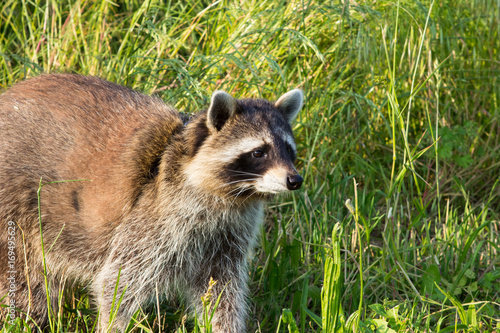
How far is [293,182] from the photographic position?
11.3 feet

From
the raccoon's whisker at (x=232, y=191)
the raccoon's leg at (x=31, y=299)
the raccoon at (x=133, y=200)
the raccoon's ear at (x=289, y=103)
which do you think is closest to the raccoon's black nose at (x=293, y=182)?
the raccoon at (x=133, y=200)

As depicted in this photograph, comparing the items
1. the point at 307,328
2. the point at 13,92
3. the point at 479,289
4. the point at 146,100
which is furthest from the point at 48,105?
the point at 479,289

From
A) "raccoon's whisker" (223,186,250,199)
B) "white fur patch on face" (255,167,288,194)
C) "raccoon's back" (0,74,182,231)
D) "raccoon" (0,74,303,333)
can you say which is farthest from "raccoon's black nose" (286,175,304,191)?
"raccoon's back" (0,74,182,231)

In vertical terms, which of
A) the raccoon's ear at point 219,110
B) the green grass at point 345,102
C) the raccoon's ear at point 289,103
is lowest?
the green grass at point 345,102

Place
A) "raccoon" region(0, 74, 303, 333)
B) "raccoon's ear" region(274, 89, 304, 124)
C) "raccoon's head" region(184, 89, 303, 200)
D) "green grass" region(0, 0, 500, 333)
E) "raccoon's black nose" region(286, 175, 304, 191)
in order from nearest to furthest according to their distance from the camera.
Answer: "raccoon's black nose" region(286, 175, 304, 191)
"raccoon's head" region(184, 89, 303, 200)
"raccoon" region(0, 74, 303, 333)
"raccoon's ear" region(274, 89, 304, 124)
"green grass" region(0, 0, 500, 333)

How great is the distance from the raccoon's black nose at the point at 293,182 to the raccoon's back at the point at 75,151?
0.91 metres

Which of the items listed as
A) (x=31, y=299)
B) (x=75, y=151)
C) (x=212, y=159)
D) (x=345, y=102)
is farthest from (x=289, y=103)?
(x=31, y=299)

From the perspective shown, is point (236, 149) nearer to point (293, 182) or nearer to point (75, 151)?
point (293, 182)

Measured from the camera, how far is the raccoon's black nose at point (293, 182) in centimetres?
346

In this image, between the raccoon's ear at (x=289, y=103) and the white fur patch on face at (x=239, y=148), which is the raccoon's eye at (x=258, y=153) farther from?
the raccoon's ear at (x=289, y=103)

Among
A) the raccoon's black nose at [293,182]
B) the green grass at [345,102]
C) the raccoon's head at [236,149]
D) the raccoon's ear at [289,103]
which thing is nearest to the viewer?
the raccoon's black nose at [293,182]

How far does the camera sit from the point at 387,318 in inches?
139

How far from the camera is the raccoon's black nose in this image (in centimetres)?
346

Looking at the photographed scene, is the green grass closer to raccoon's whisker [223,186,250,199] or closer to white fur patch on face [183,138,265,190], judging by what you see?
raccoon's whisker [223,186,250,199]
